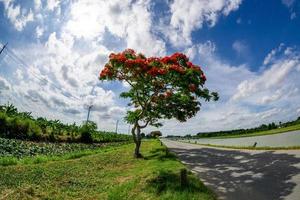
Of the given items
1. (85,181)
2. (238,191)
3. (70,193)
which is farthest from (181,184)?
(85,181)

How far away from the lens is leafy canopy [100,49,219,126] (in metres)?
20.2

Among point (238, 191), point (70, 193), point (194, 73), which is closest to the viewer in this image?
point (238, 191)

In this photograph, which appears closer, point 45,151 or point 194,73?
point 194,73

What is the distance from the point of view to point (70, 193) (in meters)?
12.7

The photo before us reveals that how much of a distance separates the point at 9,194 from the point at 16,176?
4.67 meters

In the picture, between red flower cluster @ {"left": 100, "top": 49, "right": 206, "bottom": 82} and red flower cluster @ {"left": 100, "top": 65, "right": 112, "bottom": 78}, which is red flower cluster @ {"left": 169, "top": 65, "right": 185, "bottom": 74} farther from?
red flower cluster @ {"left": 100, "top": 65, "right": 112, "bottom": 78}

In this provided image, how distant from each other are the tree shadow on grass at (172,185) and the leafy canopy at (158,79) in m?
8.31

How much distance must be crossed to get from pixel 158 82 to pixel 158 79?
31 centimetres

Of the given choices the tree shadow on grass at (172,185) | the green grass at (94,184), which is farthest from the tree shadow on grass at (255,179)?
the green grass at (94,184)

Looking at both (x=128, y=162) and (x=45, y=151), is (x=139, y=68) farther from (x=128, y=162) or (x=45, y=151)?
(x=45, y=151)

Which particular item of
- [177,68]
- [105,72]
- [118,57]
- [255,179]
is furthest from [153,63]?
[255,179]

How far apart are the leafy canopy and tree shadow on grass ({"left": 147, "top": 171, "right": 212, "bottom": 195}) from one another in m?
8.31

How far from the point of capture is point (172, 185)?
39.5 feet

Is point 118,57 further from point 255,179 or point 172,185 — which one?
point 255,179
